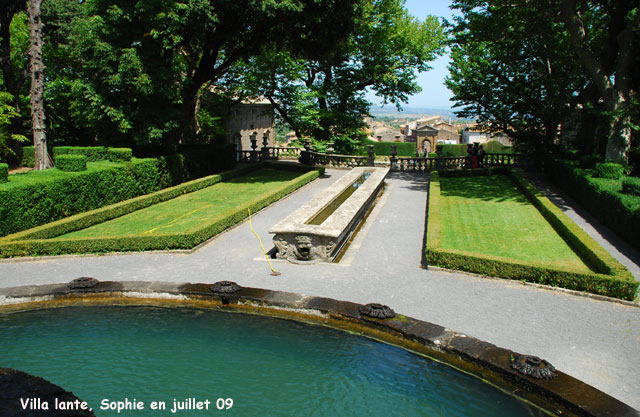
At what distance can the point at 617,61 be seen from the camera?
20.8m

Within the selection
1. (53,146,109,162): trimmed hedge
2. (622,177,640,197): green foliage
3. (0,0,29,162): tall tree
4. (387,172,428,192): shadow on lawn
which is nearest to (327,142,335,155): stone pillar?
(387,172,428,192): shadow on lawn

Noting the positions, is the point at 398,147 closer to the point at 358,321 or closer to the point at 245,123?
the point at 245,123

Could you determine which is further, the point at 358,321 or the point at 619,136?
the point at 619,136

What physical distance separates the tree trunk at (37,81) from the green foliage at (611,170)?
83.6ft

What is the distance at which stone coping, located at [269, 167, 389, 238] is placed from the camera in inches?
508

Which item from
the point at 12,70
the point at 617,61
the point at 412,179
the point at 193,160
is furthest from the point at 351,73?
the point at 12,70

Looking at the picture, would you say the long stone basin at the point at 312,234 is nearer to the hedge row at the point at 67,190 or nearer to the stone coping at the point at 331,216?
the stone coping at the point at 331,216

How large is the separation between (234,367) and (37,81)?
67.3 ft

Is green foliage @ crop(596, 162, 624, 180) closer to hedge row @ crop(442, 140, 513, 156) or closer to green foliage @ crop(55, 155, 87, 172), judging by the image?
green foliage @ crop(55, 155, 87, 172)

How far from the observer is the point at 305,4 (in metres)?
22.1

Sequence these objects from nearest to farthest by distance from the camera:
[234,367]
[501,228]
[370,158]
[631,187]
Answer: [234,367] < [631,187] < [501,228] < [370,158]

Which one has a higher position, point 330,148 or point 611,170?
point 330,148

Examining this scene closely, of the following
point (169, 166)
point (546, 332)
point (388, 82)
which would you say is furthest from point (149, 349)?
point (388, 82)

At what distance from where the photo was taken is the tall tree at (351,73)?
32.8 m
